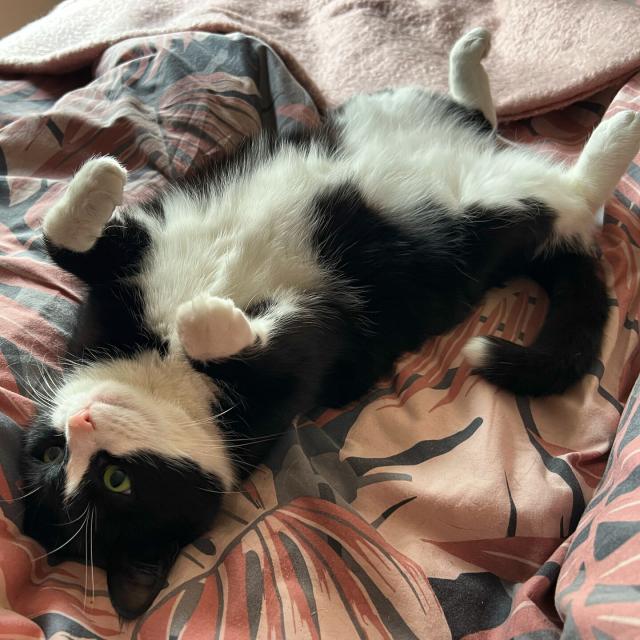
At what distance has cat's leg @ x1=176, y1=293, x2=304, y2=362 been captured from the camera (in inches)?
35.2

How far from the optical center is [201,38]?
1.50 meters

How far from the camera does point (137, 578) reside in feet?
2.92

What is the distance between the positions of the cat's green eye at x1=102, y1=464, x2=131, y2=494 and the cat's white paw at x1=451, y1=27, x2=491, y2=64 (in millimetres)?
1128

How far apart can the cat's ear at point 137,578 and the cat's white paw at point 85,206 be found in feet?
1.65

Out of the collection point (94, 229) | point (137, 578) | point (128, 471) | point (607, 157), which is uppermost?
point (94, 229)

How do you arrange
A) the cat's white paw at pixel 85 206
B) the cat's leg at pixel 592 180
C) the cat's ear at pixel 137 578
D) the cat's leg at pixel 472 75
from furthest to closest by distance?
the cat's leg at pixel 472 75 → the cat's leg at pixel 592 180 → the cat's white paw at pixel 85 206 → the cat's ear at pixel 137 578

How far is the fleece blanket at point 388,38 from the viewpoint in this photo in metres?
1.48

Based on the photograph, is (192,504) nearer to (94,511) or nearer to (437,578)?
(94,511)

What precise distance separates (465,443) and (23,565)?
2.29 feet

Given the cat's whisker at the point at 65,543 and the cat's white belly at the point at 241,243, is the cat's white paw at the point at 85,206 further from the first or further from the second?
the cat's whisker at the point at 65,543

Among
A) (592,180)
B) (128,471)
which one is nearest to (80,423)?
(128,471)

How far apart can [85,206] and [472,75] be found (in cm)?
90

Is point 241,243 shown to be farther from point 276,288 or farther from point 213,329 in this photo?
point 213,329

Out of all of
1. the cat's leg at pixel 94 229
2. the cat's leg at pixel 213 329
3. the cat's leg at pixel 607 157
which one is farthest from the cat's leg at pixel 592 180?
the cat's leg at pixel 94 229
